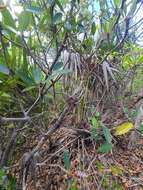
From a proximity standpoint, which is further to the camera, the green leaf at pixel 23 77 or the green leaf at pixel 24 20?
the green leaf at pixel 23 77

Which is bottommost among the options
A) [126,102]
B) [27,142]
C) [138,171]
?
[138,171]

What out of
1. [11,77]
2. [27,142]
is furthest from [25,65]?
[27,142]

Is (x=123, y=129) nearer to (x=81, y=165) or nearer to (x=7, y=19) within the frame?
(x=81, y=165)

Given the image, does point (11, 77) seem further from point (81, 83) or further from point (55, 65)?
point (81, 83)

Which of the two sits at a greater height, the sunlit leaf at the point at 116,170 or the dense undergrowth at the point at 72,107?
the dense undergrowth at the point at 72,107

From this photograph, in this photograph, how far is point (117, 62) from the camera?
279 cm

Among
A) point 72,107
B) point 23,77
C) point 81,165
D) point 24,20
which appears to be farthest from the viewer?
point 81,165

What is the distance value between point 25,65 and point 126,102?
101cm

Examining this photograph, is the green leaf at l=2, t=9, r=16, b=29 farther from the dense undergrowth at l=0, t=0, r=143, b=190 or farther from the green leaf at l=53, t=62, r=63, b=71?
the green leaf at l=53, t=62, r=63, b=71

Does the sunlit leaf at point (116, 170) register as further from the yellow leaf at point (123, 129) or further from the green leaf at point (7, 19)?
the green leaf at point (7, 19)

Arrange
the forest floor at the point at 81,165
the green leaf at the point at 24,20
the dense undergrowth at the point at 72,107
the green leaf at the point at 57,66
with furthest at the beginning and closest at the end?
the forest floor at the point at 81,165
the dense undergrowth at the point at 72,107
the green leaf at the point at 57,66
the green leaf at the point at 24,20

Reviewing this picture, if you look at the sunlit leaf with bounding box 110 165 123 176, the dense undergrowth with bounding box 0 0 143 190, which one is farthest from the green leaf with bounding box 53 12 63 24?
the sunlit leaf with bounding box 110 165 123 176

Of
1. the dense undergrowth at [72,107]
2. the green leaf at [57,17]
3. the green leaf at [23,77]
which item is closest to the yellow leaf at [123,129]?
the dense undergrowth at [72,107]

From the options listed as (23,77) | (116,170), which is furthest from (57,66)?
(116,170)
